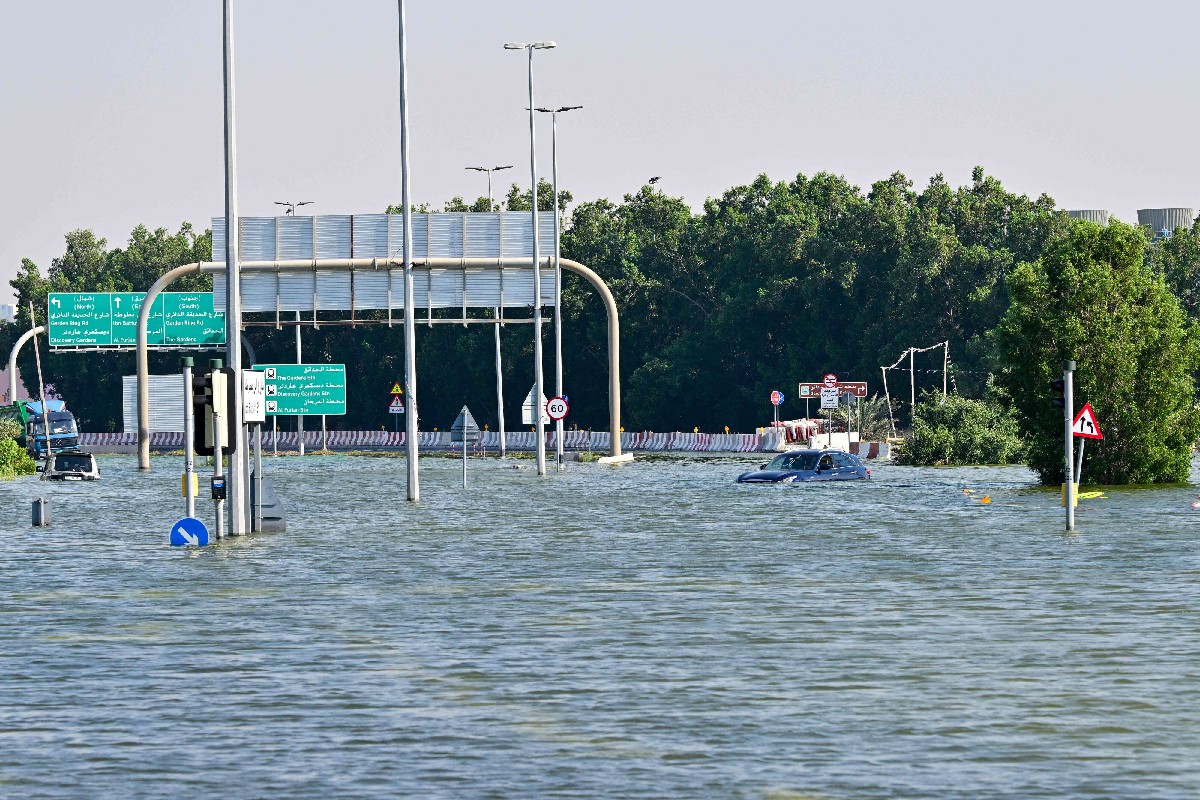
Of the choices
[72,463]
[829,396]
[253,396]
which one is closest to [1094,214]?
[829,396]

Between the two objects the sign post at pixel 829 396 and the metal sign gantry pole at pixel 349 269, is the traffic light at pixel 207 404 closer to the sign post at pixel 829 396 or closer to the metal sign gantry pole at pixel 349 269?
the metal sign gantry pole at pixel 349 269

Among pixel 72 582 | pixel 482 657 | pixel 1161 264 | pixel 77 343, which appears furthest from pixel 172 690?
pixel 1161 264

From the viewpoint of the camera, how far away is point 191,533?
108ft

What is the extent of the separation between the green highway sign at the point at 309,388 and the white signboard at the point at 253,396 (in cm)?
2327

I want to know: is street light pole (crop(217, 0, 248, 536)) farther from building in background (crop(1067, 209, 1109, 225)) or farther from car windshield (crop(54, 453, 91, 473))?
building in background (crop(1067, 209, 1109, 225))

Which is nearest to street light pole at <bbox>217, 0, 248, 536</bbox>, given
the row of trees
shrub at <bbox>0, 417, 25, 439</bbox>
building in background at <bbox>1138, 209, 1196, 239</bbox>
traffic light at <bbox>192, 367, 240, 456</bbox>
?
traffic light at <bbox>192, 367, 240, 456</bbox>

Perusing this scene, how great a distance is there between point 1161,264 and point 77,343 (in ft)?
173

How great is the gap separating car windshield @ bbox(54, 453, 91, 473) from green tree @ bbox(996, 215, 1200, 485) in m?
31.9

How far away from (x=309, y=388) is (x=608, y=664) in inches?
1713

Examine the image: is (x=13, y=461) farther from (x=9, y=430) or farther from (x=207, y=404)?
(x=207, y=404)

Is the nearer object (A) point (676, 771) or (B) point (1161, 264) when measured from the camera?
(A) point (676, 771)

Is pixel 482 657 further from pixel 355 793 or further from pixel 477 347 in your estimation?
pixel 477 347

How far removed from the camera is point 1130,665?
17000 millimetres

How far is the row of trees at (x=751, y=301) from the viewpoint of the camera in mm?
107562
